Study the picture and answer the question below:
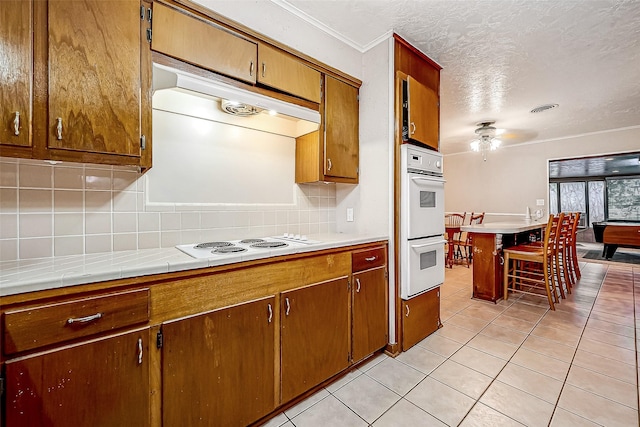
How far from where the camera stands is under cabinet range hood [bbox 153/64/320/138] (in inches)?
54.3

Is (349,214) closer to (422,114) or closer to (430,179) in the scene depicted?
(430,179)

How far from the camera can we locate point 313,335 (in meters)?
1.60

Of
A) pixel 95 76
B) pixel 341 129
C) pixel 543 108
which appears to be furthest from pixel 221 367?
pixel 543 108

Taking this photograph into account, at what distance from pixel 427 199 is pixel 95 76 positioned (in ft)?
7.14

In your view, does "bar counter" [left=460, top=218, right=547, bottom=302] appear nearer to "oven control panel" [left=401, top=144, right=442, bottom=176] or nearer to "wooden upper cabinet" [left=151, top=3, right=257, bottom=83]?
"oven control panel" [left=401, top=144, right=442, bottom=176]

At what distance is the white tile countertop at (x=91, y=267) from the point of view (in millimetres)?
881

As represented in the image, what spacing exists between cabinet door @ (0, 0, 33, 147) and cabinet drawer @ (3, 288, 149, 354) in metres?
0.64

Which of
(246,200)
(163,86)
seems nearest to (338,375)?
(246,200)

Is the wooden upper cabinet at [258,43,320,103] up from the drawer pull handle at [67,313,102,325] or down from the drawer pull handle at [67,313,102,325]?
up

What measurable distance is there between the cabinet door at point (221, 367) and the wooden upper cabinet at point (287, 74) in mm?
1327

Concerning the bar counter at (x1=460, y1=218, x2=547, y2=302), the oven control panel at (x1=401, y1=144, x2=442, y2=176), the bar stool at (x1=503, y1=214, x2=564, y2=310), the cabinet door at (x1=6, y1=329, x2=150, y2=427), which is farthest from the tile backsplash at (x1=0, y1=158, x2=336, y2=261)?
the bar stool at (x1=503, y1=214, x2=564, y2=310)

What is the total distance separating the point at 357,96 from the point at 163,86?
57.2 inches

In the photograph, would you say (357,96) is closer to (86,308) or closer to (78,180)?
(78,180)

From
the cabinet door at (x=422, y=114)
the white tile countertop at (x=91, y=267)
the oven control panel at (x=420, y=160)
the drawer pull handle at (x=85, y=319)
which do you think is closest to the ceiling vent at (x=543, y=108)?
the cabinet door at (x=422, y=114)
